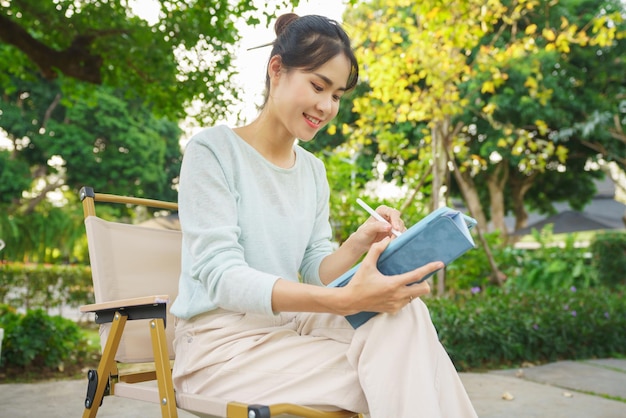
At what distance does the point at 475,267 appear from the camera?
22.5 ft

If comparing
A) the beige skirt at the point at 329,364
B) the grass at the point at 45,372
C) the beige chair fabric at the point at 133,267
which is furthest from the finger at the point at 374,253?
the grass at the point at 45,372

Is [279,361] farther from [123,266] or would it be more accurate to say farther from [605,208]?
[605,208]

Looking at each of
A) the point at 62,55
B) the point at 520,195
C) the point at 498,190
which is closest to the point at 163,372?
the point at 62,55

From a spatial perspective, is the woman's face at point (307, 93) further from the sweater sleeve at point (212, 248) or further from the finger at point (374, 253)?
the finger at point (374, 253)

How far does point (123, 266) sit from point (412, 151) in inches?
192

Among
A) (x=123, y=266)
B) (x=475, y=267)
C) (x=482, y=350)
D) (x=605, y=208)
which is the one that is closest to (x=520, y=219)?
(x=605, y=208)

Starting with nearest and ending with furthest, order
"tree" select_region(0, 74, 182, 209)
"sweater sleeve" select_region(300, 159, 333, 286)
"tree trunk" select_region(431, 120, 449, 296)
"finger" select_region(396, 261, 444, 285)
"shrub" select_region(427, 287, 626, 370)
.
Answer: "finger" select_region(396, 261, 444, 285) → "sweater sleeve" select_region(300, 159, 333, 286) → "shrub" select_region(427, 287, 626, 370) → "tree trunk" select_region(431, 120, 449, 296) → "tree" select_region(0, 74, 182, 209)

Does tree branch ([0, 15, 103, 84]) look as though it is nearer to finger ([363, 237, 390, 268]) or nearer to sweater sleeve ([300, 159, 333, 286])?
sweater sleeve ([300, 159, 333, 286])

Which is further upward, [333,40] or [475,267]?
[333,40]

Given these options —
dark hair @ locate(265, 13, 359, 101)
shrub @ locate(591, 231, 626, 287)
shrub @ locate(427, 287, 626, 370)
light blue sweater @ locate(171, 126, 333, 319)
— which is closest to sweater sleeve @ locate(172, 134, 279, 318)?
light blue sweater @ locate(171, 126, 333, 319)

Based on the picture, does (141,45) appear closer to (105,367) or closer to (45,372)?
(45,372)

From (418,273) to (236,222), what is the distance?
20.7 inches

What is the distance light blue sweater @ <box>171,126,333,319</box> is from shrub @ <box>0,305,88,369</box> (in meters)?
3.09

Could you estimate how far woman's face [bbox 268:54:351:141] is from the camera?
1737 mm
